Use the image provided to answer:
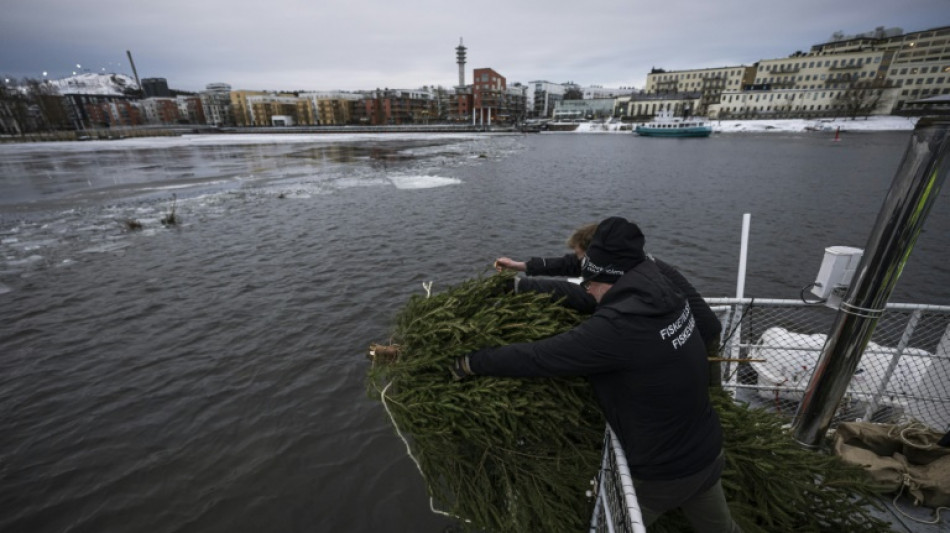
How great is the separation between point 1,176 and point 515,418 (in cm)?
5099

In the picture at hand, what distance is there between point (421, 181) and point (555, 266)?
90.8 ft

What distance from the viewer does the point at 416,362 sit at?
285 centimetres

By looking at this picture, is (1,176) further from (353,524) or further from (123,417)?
(353,524)

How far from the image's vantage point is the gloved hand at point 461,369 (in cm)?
268

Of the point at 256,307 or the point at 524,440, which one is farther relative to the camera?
the point at 256,307

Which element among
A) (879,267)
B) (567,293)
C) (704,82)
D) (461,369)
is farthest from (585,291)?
(704,82)

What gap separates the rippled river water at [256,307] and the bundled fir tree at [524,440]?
2591 mm

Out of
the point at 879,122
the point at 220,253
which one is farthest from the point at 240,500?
the point at 879,122

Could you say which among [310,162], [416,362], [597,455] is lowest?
[310,162]

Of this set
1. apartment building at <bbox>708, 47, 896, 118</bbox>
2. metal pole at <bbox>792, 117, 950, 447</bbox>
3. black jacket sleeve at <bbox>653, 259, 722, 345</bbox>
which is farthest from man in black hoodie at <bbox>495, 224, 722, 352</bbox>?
apartment building at <bbox>708, 47, 896, 118</bbox>

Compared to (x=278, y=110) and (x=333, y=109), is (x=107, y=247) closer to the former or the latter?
(x=333, y=109)

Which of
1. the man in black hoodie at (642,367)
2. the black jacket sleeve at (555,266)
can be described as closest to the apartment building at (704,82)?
the black jacket sleeve at (555,266)

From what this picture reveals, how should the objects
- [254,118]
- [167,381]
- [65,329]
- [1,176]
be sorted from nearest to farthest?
[167,381], [65,329], [1,176], [254,118]

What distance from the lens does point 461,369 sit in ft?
8.89
